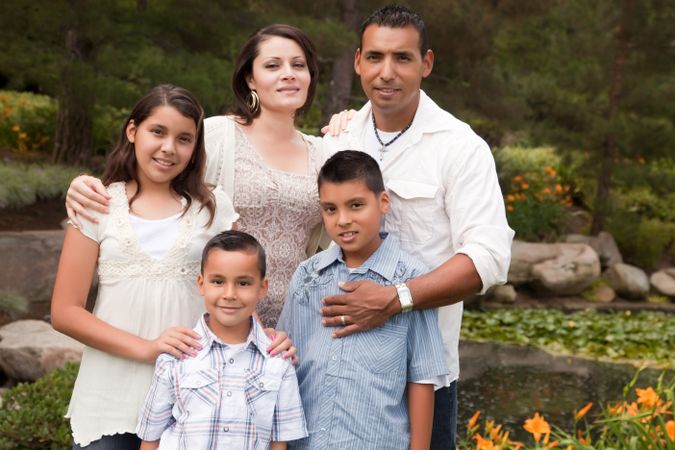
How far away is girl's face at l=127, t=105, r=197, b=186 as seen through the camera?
A: 2.52 metres

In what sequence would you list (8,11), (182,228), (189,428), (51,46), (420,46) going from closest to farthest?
1. (189,428)
2. (182,228)
3. (420,46)
4. (8,11)
5. (51,46)

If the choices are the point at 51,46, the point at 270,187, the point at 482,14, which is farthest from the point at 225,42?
the point at 270,187

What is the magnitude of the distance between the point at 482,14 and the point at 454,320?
Result: 9308 millimetres

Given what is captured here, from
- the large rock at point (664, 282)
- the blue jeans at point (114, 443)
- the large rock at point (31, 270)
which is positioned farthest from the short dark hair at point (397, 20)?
the large rock at point (664, 282)

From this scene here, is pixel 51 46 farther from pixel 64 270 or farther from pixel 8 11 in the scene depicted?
pixel 64 270

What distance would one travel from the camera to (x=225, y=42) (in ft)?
32.0

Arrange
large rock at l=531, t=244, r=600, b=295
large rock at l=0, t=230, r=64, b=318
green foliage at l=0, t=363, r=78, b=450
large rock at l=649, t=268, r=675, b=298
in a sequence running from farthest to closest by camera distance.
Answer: large rock at l=649, t=268, r=675, b=298 → large rock at l=531, t=244, r=600, b=295 → large rock at l=0, t=230, r=64, b=318 → green foliage at l=0, t=363, r=78, b=450

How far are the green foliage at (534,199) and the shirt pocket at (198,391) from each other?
9.41m

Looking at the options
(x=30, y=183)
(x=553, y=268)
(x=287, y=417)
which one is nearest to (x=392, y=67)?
(x=287, y=417)

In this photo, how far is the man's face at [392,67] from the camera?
272 centimetres

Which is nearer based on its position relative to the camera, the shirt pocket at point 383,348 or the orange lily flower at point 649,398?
the shirt pocket at point 383,348

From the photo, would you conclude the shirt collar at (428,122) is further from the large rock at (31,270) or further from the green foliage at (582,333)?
the green foliage at (582,333)

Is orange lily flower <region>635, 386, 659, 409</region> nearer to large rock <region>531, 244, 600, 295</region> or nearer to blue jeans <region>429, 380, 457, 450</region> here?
blue jeans <region>429, 380, 457, 450</region>

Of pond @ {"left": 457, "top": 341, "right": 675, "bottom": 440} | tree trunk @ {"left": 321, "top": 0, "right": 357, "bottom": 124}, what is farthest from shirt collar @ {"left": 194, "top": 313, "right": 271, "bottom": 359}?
tree trunk @ {"left": 321, "top": 0, "right": 357, "bottom": 124}
